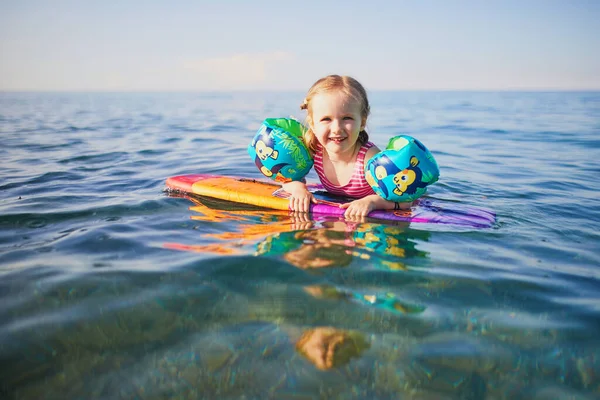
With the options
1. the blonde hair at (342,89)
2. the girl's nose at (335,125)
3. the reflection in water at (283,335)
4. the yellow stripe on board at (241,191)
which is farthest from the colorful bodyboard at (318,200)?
the reflection in water at (283,335)

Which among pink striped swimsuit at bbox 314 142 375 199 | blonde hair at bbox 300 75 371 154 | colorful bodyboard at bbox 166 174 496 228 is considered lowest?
colorful bodyboard at bbox 166 174 496 228

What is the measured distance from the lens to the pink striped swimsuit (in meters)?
4.24

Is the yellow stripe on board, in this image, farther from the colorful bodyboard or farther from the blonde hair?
the blonde hair

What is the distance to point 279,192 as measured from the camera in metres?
4.46

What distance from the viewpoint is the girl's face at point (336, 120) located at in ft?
12.5

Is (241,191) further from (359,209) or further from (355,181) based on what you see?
(359,209)

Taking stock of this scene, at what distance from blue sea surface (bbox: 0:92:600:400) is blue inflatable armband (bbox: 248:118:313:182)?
1.47ft

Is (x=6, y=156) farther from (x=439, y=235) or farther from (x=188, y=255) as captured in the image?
(x=439, y=235)

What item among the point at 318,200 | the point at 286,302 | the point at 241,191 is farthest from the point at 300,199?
the point at 286,302

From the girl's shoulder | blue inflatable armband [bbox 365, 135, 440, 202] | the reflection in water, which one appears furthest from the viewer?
the girl's shoulder

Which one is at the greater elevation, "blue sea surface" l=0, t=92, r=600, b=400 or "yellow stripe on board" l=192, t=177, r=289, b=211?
"yellow stripe on board" l=192, t=177, r=289, b=211

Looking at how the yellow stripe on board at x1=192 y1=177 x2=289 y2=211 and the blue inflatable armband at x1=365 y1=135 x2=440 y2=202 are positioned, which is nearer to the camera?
the blue inflatable armband at x1=365 y1=135 x2=440 y2=202

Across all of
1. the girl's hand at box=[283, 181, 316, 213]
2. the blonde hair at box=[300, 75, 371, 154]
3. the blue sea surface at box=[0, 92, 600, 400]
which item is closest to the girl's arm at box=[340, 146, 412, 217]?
the blue sea surface at box=[0, 92, 600, 400]

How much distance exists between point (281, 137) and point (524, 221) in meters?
2.20
